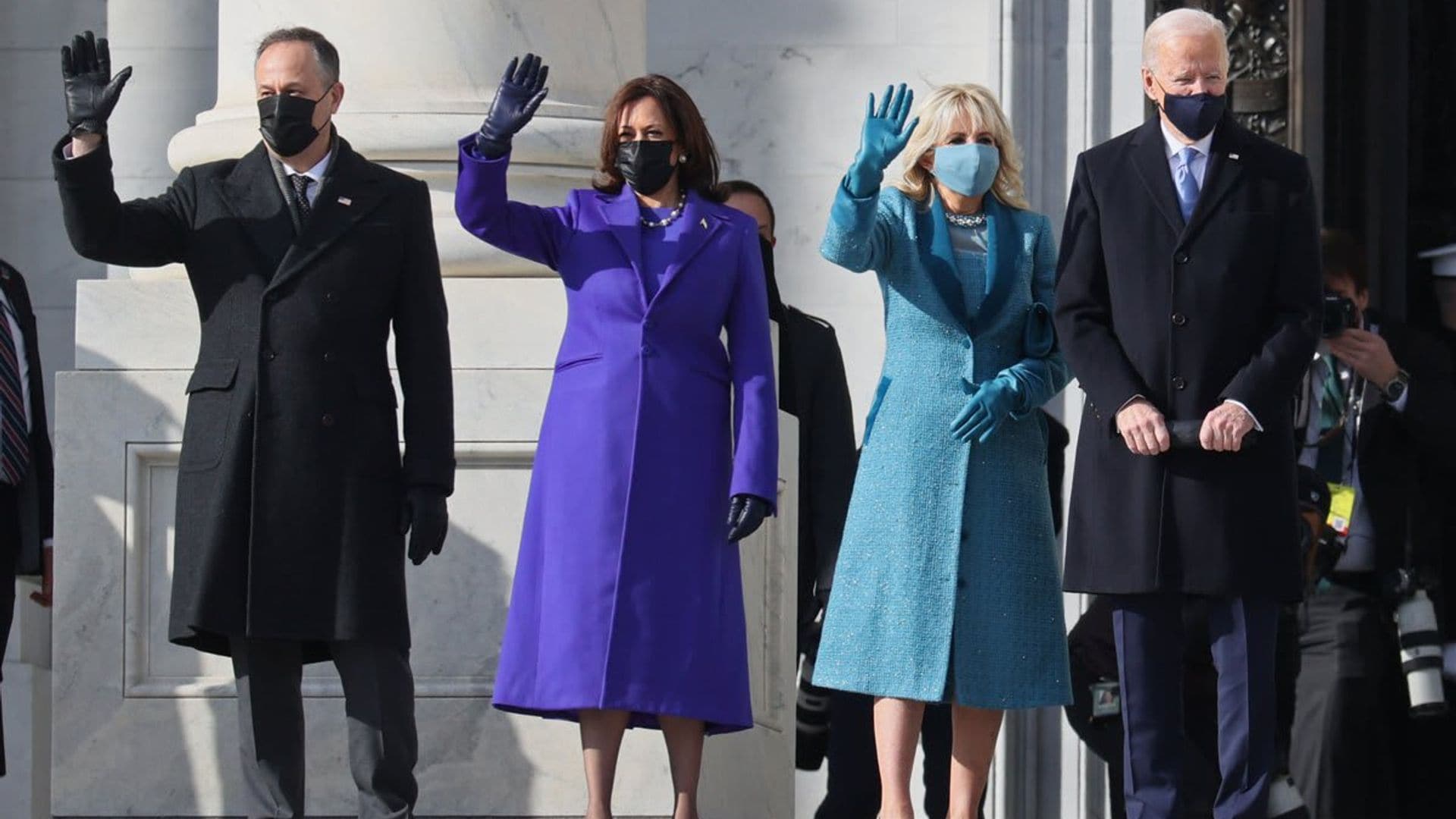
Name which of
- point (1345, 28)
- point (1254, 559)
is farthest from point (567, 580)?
point (1345, 28)

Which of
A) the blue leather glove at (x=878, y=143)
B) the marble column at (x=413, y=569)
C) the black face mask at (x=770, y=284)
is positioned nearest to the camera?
the blue leather glove at (x=878, y=143)

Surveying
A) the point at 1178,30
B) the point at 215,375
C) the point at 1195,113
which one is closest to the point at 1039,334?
the point at 1195,113

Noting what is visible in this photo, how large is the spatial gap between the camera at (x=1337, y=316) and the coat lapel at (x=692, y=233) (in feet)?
6.05

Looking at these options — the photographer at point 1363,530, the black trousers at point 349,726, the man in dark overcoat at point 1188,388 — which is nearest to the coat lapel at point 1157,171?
the man in dark overcoat at point 1188,388

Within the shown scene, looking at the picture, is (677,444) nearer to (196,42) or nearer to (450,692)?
(450,692)

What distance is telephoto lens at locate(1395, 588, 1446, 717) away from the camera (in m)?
8.44

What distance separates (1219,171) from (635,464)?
57.2 inches

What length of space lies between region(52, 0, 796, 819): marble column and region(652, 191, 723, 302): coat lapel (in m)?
0.86

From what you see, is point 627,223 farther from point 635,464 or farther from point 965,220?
point 965,220

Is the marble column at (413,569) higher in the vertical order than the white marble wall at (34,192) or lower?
lower

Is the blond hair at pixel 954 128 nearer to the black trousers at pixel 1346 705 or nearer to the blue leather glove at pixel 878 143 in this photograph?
the blue leather glove at pixel 878 143

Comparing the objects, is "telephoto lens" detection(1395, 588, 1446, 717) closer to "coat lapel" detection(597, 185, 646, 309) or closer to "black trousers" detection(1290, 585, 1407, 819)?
"black trousers" detection(1290, 585, 1407, 819)

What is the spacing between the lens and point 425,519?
6730mm

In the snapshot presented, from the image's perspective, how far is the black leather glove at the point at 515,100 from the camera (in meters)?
6.71
